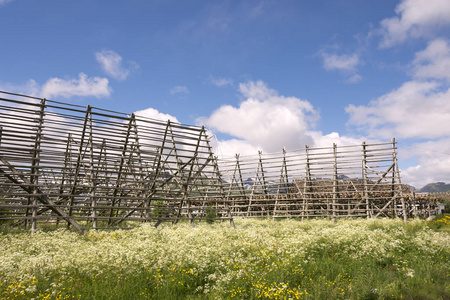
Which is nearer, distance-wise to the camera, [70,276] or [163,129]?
[70,276]

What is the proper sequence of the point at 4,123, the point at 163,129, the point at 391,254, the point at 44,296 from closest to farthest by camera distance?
the point at 44,296 → the point at 391,254 → the point at 4,123 → the point at 163,129

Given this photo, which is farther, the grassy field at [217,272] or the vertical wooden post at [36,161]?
the vertical wooden post at [36,161]

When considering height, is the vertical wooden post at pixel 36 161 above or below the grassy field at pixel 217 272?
above

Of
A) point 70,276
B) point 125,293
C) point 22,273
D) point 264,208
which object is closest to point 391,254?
point 125,293

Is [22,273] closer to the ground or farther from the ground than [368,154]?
closer to the ground

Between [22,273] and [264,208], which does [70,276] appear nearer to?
[22,273]

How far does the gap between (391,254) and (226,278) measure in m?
5.20

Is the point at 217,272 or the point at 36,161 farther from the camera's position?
the point at 36,161

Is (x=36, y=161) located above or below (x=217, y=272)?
above

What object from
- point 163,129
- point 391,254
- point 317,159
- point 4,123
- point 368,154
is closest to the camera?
point 391,254

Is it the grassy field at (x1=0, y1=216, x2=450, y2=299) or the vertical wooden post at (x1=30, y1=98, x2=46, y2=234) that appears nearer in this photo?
the grassy field at (x1=0, y1=216, x2=450, y2=299)

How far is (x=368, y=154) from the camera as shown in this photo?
789 inches

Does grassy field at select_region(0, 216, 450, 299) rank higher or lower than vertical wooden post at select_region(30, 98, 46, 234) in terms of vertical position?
lower

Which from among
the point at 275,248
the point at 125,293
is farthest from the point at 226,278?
the point at 275,248
